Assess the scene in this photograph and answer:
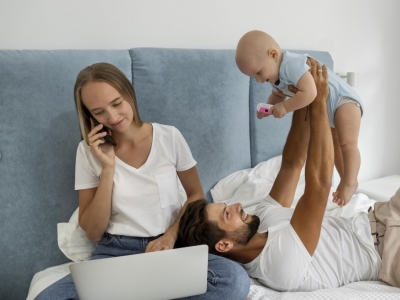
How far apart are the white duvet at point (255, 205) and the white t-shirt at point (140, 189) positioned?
295mm

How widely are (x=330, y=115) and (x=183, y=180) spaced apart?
62 centimetres

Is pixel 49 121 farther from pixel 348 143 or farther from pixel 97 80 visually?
pixel 348 143

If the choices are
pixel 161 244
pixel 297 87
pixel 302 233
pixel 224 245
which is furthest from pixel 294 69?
pixel 161 244

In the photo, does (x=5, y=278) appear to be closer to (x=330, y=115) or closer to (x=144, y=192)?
(x=144, y=192)

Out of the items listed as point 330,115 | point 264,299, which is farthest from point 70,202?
point 330,115

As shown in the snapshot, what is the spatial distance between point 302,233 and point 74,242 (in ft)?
2.96

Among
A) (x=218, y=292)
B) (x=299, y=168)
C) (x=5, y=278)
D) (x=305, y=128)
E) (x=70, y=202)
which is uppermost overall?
(x=305, y=128)

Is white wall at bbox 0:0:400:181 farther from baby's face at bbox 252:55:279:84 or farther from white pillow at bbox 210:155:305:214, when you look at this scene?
baby's face at bbox 252:55:279:84

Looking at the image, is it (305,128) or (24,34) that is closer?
(305,128)

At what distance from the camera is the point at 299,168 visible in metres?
1.70

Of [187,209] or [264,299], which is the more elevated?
[187,209]

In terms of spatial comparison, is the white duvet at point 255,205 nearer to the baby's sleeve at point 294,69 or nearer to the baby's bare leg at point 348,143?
the baby's bare leg at point 348,143

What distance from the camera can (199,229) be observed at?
1.48 meters

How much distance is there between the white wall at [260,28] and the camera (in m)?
1.84
